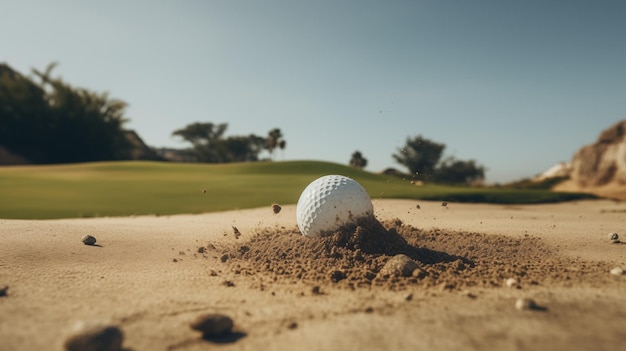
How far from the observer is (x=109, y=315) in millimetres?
3988

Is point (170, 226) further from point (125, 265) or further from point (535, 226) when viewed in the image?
point (535, 226)

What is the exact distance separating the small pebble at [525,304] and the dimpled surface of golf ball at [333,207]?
318 centimetres

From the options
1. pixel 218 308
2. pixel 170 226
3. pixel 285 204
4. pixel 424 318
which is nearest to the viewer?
pixel 424 318

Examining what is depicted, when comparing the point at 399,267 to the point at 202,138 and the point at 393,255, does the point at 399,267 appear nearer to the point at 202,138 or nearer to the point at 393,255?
the point at 393,255

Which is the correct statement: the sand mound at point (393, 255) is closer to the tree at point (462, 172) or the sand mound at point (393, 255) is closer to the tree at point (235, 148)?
the tree at point (462, 172)

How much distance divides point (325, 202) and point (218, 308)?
306cm

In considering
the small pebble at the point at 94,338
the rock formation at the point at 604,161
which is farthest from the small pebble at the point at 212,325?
the rock formation at the point at 604,161

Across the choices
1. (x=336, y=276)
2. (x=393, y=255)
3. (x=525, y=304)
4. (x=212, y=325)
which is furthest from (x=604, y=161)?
(x=212, y=325)

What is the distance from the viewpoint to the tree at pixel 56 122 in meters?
51.8

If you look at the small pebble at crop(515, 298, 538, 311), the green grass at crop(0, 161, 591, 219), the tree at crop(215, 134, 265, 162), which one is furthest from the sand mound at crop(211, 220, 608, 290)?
the tree at crop(215, 134, 265, 162)

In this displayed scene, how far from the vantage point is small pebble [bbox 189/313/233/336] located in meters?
3.54

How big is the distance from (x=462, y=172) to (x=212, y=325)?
6352 cm

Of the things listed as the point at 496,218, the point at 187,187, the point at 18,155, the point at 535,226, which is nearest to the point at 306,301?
the point at 535,226

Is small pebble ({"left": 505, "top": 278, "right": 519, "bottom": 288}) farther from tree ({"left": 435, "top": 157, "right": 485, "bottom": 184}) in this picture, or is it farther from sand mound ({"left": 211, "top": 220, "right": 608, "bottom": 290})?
tree ({"left": 435, "top": 157, "right": 485, "bottom": 184})
